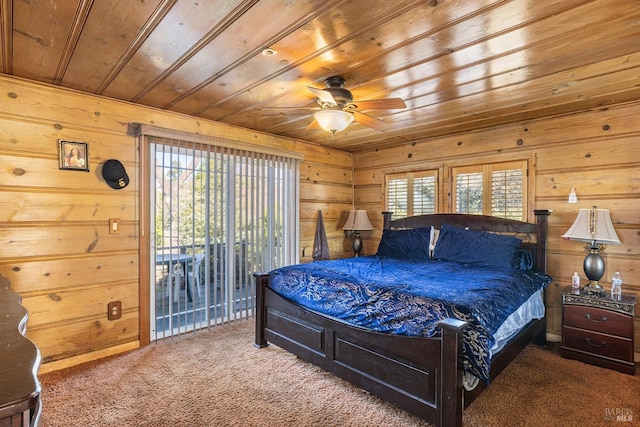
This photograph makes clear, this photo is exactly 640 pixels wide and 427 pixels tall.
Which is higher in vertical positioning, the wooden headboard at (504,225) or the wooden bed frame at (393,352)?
the wooden headboard at (504,225)

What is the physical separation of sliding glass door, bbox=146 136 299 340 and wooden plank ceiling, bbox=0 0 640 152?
0.67 m

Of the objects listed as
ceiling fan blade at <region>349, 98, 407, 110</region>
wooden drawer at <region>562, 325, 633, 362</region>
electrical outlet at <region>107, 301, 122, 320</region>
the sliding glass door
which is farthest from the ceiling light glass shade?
wooden drawer at <region>562, 325, 633, 362</region>

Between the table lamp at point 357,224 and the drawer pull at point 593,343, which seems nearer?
the drawer pull at point 593,343

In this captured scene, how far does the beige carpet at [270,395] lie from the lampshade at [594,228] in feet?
3.67

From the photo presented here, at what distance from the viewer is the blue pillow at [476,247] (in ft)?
10.8

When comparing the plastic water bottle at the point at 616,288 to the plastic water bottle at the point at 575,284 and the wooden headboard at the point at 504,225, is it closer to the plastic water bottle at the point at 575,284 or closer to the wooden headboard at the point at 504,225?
the plastic water bottle at the point at 575,284

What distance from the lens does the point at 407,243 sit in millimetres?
4117

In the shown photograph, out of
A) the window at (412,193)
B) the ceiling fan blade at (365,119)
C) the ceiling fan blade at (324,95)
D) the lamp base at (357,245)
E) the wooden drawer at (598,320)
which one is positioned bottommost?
the wooden drawer at (598,320)

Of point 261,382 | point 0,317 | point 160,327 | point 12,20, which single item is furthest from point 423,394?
point 12,20

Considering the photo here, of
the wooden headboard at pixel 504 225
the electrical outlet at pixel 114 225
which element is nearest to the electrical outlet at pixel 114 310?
the electrical outlet at pixel 114 225

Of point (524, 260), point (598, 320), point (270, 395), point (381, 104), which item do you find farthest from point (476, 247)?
point (270, 395)

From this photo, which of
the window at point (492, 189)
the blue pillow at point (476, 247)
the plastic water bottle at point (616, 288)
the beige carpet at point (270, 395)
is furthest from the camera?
the window at point (492, 189)

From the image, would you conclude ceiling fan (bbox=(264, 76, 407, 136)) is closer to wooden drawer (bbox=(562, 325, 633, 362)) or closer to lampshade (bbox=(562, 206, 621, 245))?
lampshade (bbox=(562, 206, 621, 245))

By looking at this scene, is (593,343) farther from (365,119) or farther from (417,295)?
(365,119)
